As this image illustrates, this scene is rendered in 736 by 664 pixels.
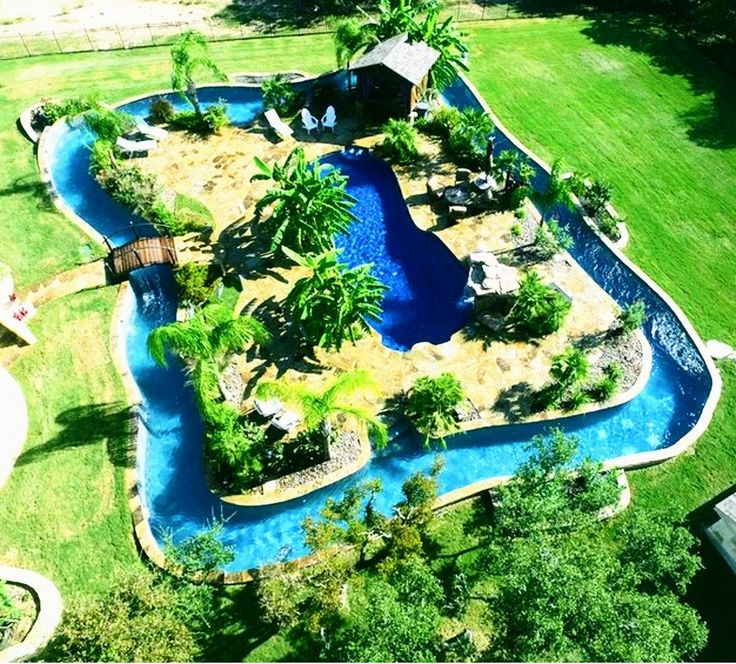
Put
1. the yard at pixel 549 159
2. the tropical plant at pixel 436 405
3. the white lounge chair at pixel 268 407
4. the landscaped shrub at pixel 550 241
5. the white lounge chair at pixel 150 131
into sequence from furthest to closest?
the white lounge chair at pixel 150 131 < the landscaped shrub at pixel 550 241 < the white lounge chair at pixel 268 407 < the tropical plant at pixel 436 405 < the yard at pixel 549 159

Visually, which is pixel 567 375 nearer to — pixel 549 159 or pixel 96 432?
pixel 549 159

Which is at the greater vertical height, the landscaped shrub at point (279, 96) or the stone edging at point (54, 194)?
the landscaped shrub at point (279, 96)

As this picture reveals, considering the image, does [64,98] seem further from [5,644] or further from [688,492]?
[688,492]

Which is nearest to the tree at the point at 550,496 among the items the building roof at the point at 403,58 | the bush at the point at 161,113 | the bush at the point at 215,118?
the building roof at the point at 403,58

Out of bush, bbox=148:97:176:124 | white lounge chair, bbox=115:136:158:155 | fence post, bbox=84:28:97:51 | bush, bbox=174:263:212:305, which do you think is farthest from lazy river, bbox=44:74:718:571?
fence post, bbox=84:28:97:51

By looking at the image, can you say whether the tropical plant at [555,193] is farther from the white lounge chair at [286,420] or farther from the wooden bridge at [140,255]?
the wooden bridge at [140,255]

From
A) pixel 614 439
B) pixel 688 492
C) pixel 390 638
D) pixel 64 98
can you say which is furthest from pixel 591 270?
pixel 64 98
